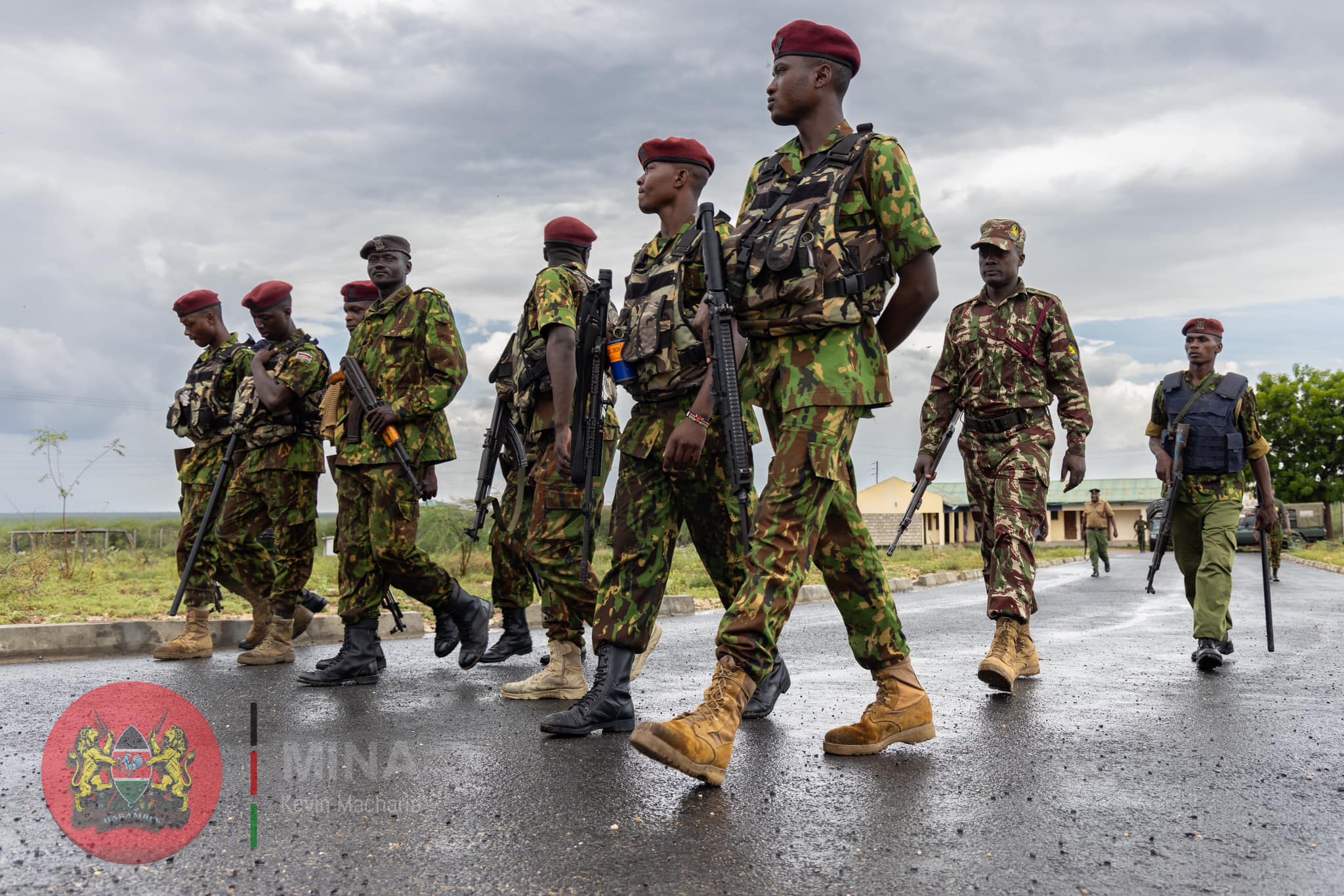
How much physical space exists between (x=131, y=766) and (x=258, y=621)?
4928 mm

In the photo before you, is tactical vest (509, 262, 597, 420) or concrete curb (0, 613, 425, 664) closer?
tactical vest (509, 262, 597, 420)

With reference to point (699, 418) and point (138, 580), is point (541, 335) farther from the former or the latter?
point (138, 580)

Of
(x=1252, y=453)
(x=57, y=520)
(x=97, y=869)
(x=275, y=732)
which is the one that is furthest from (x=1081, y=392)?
(x=57, y=520)

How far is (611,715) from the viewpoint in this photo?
4.30m

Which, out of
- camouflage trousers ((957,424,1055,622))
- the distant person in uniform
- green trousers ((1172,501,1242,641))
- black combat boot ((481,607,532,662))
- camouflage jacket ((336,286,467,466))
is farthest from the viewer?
the distant person in uniform

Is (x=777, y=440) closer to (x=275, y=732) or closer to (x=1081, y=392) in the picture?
(x=275, y=732)

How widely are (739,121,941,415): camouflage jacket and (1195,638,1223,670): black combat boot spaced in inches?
145

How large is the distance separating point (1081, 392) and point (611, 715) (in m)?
3.33

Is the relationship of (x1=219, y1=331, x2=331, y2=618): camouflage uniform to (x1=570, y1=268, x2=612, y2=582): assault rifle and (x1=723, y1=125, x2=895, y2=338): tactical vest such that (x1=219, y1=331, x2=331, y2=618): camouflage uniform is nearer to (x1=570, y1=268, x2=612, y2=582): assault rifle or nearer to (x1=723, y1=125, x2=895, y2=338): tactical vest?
(x1=570, y1=268, x2=612, y2=582): assault rifle

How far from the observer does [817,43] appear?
13.0ft

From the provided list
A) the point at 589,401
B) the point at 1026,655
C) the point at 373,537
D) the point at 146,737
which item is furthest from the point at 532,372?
the point at 146,737

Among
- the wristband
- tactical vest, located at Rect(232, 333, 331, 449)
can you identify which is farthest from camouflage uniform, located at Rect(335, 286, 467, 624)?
the wristband

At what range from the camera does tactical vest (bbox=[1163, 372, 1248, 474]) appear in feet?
21.9

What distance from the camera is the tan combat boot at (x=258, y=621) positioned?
740cm
